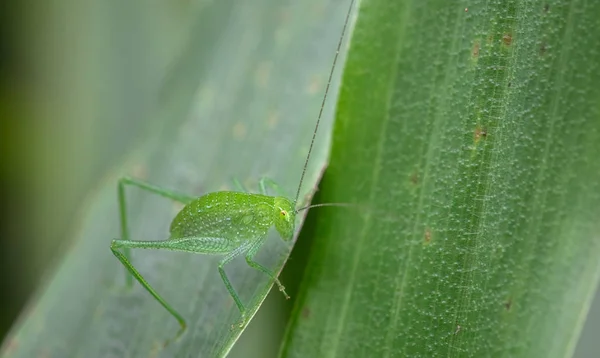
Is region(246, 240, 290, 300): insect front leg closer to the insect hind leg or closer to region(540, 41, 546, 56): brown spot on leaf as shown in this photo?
the insect hind leg

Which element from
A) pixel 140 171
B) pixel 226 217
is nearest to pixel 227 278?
pixel 226 217

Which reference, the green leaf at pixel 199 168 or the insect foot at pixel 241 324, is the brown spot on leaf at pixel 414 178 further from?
the insect foot at pixel 241 324

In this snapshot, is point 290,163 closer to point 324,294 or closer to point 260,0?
point 324,294

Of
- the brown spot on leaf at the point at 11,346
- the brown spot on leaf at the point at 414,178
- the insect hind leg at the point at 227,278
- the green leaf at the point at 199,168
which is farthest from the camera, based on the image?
the brown spot on leaf at the point at 11,346

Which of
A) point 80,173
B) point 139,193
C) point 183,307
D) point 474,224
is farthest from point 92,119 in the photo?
point 474,224

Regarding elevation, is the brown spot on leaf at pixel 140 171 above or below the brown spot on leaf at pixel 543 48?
below

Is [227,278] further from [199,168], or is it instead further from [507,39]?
[507,39]

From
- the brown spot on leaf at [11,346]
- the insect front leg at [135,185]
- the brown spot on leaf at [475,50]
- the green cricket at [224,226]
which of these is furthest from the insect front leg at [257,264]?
the brown spot on leaf at [11,346]
